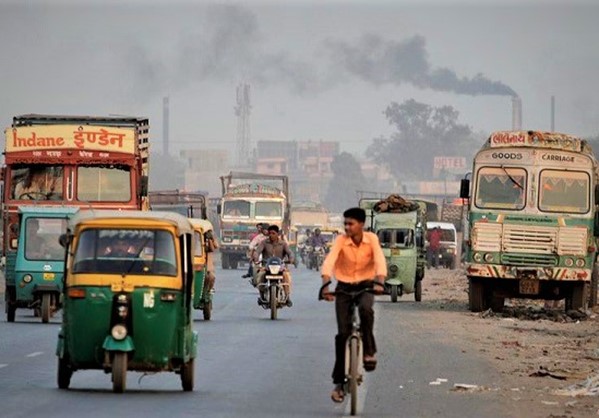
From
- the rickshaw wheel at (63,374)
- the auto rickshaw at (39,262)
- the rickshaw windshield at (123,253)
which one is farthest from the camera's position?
the auto rickshaw at (39,262)

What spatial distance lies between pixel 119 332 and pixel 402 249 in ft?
88.4

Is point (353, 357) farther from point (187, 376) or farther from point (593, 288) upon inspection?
point (593, 288)

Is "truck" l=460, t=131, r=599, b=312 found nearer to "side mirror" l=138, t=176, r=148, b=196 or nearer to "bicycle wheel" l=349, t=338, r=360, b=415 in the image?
"side mirror" l=138, t=176, r=148, b=196

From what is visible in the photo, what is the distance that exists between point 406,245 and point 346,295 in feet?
92.1

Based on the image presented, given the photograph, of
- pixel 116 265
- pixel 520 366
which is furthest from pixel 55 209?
pixel 116 265

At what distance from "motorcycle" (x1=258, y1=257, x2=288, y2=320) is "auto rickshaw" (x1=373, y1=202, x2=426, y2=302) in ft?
29.7

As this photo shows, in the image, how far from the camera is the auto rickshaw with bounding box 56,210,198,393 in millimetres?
17344

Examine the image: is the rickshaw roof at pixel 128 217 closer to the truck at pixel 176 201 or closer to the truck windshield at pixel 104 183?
the truck windshield at pixel 104 183

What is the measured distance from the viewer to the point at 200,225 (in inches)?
1308

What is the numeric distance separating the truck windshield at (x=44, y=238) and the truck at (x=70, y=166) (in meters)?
4.89

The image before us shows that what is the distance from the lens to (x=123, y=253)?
17828 mm

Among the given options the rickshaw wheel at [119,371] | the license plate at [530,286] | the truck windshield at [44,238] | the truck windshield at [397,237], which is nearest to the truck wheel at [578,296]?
the license plate at [530,286]

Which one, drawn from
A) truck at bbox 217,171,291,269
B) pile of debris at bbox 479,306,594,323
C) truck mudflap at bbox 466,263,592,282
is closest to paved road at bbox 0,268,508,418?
truck mudflap at bbox 466,263,592,282

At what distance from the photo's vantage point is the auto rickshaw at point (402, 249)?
43.7 metres
